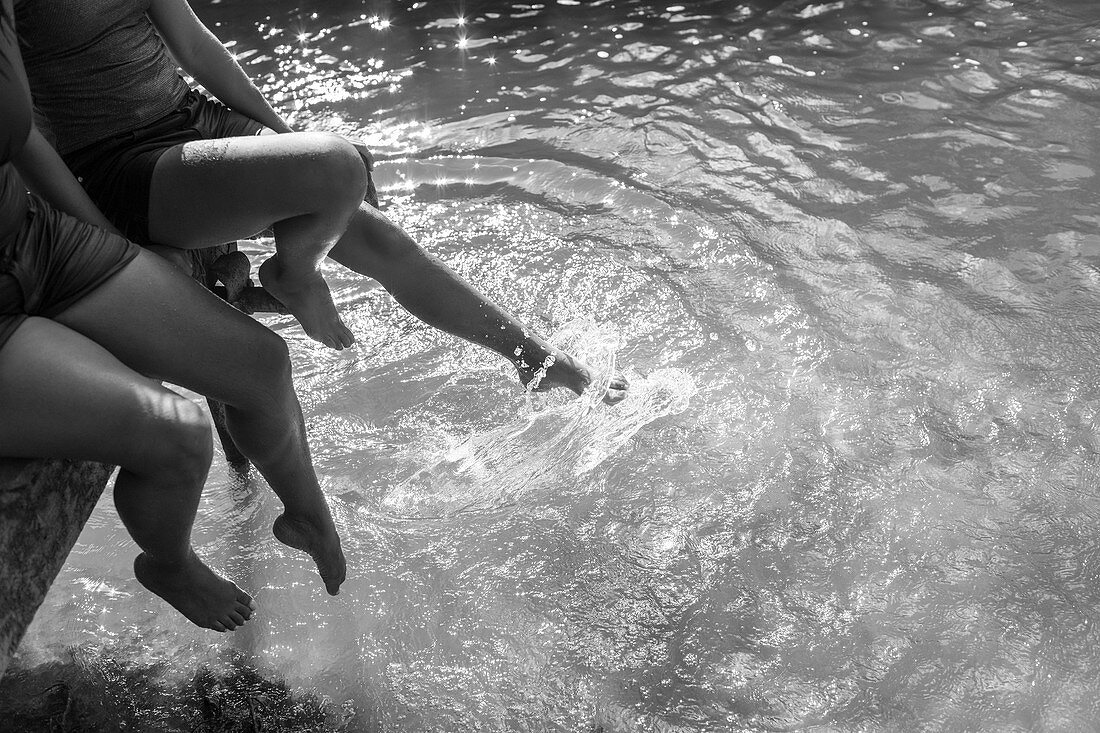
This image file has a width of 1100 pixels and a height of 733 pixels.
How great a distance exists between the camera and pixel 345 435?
3.44m

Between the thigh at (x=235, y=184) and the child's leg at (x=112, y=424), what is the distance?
501 mm

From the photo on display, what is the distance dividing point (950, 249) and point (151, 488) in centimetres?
316

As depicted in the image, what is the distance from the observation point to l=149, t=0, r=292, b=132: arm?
2697 millimetres

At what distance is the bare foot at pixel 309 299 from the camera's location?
2580mm

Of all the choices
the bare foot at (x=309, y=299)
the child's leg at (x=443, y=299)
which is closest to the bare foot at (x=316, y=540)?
the bare foot at (x=309, y=299)

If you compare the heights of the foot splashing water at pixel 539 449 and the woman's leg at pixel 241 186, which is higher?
the woman's leg at pixel 241 186

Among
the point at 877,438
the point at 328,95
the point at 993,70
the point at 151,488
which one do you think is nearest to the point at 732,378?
the point at 877,438

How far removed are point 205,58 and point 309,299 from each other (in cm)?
79

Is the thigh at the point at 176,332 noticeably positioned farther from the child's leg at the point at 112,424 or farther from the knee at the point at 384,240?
the knee at the point at 384,240

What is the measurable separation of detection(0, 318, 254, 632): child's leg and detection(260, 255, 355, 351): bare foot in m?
0.57

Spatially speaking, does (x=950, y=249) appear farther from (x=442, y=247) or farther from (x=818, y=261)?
(x=442, y=247)

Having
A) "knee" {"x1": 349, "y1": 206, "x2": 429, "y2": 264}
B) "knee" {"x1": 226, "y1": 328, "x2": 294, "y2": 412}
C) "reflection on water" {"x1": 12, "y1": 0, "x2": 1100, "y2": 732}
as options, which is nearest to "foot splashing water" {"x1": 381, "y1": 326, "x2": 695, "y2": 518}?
"reflection on water" {"x1": 12, "y1": 0, "x2": 1100, "y2": 732}

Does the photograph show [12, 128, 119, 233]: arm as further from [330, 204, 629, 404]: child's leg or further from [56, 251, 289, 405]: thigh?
[330, 204, 629, 404]: child's leg

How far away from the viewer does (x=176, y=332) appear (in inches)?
86.0
